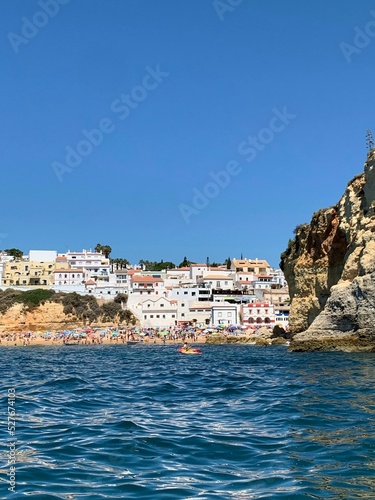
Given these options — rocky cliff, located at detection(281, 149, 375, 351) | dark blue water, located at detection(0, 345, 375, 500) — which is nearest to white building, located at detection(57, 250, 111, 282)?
rocky cliff, located at detection(281, 149, 375, 351)

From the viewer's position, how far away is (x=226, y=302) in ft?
318

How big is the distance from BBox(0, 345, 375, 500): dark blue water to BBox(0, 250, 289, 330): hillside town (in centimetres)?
7181

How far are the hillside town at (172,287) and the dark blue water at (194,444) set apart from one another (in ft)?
236

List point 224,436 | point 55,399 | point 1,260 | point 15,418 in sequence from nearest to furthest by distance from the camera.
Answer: point 224,436 < point 15,418 < point 55,399 < point 1,260

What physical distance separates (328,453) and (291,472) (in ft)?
3.99

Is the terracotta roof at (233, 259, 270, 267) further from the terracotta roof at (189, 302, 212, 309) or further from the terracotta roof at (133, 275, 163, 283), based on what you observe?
the terracotta roof at (189, 302, 212, 309)

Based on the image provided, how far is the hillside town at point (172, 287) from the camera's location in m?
92.6

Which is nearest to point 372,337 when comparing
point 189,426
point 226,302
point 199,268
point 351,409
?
point 351,409

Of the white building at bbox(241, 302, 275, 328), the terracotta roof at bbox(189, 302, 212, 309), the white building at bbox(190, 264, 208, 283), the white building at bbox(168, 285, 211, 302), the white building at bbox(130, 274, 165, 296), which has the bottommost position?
the white building at bbox(241, 302, 275, 328)

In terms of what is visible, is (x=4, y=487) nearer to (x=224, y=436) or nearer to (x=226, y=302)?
(x=224, y=436)

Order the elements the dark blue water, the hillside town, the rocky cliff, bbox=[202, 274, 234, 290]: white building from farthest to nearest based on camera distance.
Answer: bbox=[202, 274, 234, 290]: white building < the hillside town < the rocky cliff < the dark blue water

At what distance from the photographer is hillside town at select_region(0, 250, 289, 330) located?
92.6 metres

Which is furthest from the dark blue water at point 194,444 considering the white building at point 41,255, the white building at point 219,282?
the white building at point 41,255

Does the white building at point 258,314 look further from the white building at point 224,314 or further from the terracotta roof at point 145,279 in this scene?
the terracotta roof at point 145,279
